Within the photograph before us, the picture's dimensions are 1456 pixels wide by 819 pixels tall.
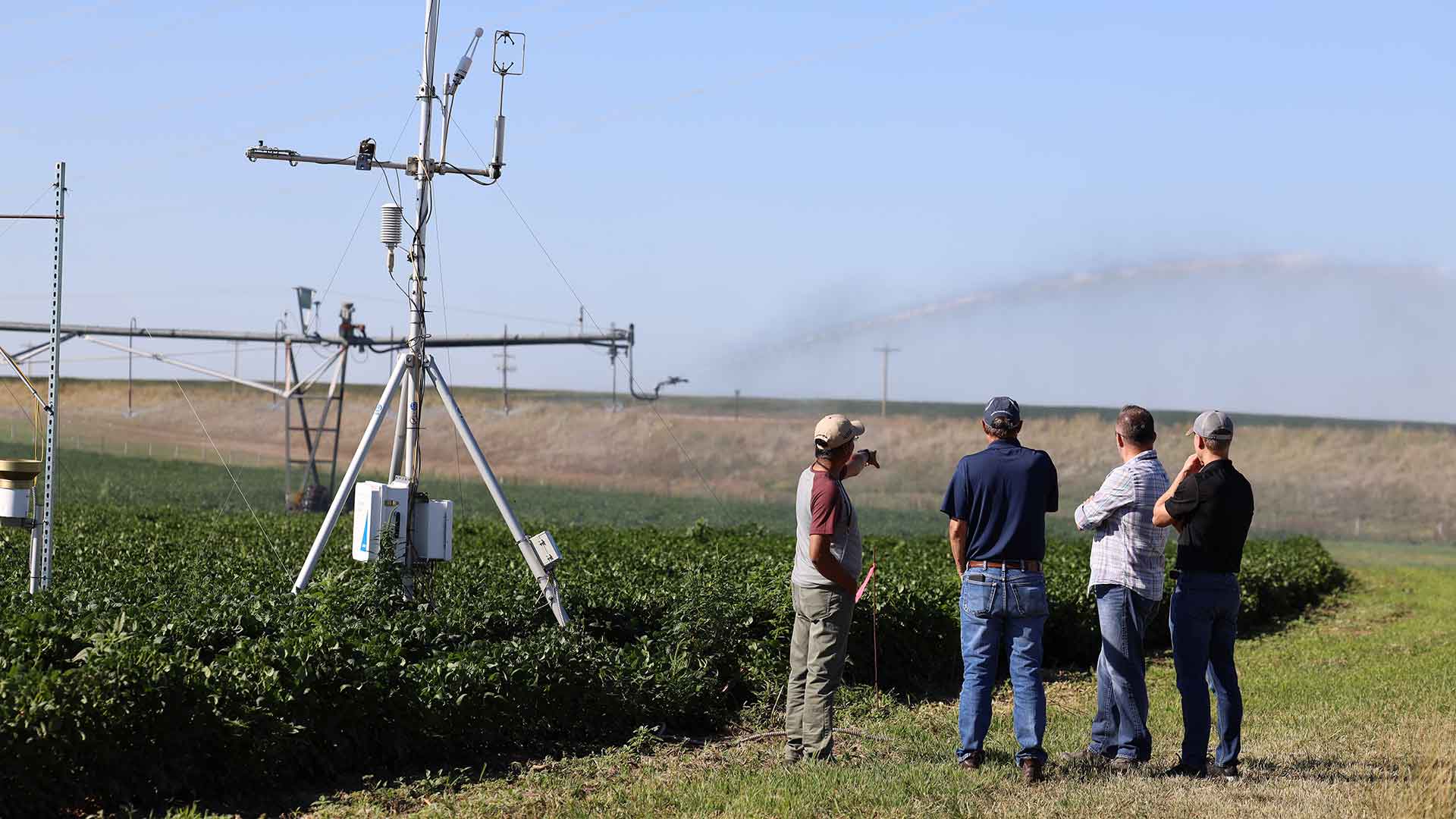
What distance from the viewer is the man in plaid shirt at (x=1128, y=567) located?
7.66 metres

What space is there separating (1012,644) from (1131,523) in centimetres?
96

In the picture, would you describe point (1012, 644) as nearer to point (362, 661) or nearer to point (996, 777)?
point (996, 777)

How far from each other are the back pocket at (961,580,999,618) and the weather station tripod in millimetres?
3564

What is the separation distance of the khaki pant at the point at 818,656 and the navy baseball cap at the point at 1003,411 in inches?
50.2

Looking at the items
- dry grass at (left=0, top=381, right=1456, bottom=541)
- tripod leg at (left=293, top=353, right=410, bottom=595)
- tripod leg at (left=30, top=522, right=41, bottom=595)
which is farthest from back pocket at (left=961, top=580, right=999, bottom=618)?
dry grass at (left=0, top=381, right=1456, bottom=541)

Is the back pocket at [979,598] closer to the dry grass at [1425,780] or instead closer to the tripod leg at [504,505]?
the dry grass at [1425,780]

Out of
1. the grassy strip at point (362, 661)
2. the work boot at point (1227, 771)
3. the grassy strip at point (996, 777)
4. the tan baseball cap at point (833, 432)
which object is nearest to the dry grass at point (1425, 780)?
the grassy strip at point (996, 777)

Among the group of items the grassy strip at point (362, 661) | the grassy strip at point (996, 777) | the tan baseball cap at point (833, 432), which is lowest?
the grassy strip at point (996, 777)

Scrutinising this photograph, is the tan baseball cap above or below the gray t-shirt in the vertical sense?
above

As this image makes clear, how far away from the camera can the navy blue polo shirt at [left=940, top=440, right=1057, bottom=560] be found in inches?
290

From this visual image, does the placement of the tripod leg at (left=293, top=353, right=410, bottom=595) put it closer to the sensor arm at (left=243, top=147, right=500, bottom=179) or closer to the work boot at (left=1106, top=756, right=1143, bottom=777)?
the sensor arm at (left=243, top=147, right=500, bottom=179)

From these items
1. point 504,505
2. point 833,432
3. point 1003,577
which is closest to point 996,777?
point 1003,577

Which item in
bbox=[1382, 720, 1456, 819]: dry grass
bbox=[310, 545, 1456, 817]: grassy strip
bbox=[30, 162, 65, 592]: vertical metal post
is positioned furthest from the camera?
bbox=[30, 162, 65, 592]: vertical metal post

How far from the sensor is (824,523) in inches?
295
